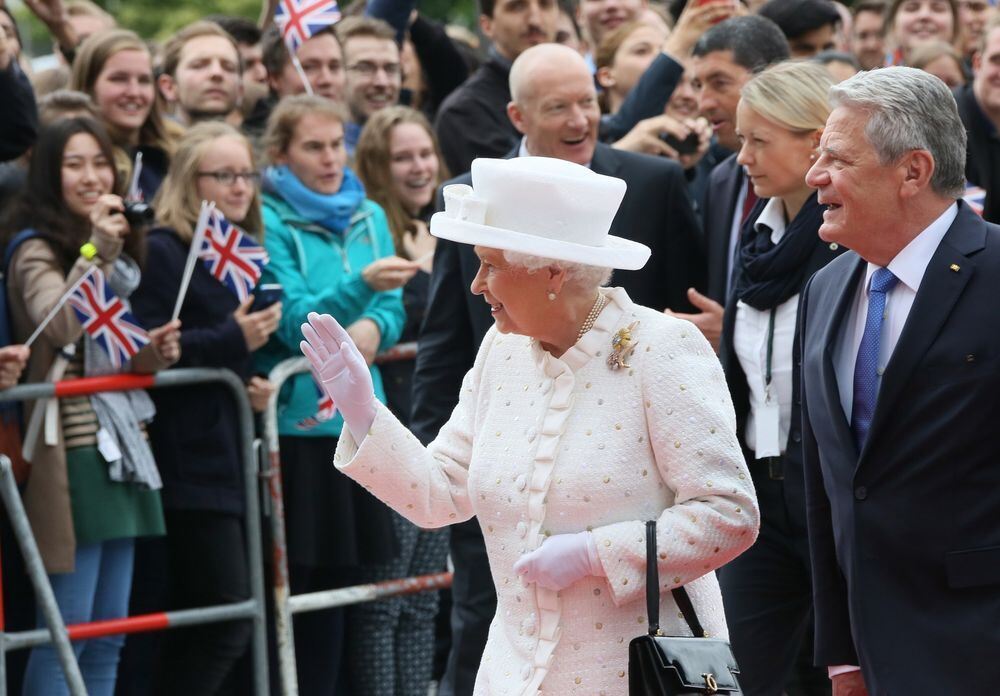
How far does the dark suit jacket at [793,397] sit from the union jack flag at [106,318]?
7.41 feet

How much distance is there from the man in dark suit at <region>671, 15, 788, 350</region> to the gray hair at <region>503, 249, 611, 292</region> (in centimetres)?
190

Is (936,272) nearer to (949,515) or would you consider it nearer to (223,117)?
(949,515)

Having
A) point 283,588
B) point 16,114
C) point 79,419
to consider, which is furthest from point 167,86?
point 283,588

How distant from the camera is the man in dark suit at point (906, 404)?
4.18 meters

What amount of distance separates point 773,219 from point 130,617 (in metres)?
3.02

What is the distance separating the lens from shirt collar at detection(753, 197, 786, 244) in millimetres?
5887

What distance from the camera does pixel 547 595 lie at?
398 centimetres

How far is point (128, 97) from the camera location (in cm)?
754

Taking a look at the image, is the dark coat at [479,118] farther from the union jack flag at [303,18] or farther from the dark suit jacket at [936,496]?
the dark suit jacket at [936,496]

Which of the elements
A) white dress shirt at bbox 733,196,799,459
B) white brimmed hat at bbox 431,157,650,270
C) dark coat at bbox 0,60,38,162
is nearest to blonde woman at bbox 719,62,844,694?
white dress shirt at bbox 733,196,799,459

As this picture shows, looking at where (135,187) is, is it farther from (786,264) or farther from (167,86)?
(786,264)

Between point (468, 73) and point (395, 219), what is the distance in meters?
2.31

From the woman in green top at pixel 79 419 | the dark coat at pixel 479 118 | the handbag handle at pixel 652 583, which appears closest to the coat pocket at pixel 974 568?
the handbag handle at pixel 652 583

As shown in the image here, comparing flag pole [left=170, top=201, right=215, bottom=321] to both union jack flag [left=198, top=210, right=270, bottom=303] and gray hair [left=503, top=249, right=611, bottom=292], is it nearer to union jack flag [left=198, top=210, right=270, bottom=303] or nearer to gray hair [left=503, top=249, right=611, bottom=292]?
union jack flag [left=198, top=210, right=270, bottom=303]
